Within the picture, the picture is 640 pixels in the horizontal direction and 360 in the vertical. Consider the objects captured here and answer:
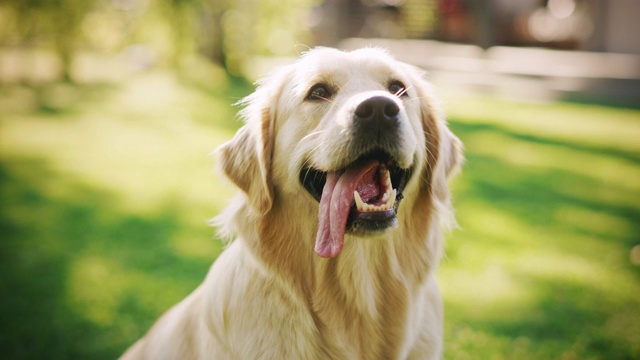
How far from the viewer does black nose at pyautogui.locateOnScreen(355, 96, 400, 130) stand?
6.92 feet

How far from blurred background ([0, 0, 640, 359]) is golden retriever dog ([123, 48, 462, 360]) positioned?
355 mm

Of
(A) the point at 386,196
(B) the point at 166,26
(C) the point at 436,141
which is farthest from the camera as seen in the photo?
(B) the point at 166,26

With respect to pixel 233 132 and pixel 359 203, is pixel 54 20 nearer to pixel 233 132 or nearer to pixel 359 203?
pixel 233 132

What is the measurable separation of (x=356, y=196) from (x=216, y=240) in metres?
3.10

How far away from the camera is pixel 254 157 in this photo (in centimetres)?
251

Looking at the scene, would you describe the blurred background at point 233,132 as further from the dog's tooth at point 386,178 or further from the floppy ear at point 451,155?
the dog's tooth at point 386,178

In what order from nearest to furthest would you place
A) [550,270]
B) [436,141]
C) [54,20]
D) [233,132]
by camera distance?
[436,141], [550,270], [233,132], [54,20]

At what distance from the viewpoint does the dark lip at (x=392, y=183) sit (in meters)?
2.14

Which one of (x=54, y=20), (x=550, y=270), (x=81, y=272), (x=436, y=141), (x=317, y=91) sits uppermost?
(x=317, y=91)

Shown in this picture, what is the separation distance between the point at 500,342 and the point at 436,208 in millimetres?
1313

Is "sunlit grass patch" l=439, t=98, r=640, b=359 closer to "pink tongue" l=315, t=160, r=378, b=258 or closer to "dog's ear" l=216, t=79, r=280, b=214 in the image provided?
"pink tongue" l=315, t=160, r=378, b=258

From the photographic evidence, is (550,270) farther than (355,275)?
Yes

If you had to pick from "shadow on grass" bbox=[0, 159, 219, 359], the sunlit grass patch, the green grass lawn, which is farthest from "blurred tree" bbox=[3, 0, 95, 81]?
the sunlit grass patch

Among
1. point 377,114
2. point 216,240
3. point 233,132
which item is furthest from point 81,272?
point 233,132
